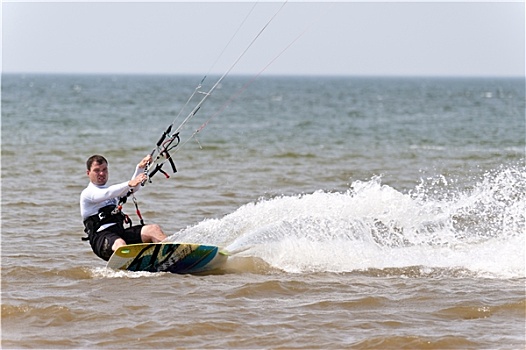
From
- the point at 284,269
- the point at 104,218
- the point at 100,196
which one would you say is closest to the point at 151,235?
the point at 104,218

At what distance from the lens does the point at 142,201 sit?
1315 centimetres

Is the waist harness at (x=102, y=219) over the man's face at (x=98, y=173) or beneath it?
beneath

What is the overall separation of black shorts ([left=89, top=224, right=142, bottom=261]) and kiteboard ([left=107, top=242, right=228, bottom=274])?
0.52 feet

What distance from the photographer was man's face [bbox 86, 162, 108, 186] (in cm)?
837

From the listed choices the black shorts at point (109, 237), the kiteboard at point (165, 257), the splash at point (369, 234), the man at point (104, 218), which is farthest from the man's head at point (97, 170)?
the splash at point (369, 234)

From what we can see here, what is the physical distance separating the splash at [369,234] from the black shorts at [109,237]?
99 centimetres

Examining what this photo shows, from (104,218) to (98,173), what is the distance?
1.60ft

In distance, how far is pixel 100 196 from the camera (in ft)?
27.1

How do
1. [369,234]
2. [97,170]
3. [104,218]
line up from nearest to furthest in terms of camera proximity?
1. [97,170]
2. [104,218]
3. [369,234]

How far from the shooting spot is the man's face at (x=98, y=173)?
8.37 meters

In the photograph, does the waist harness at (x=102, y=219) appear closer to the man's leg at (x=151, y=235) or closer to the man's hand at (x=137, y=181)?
the man's leg at (x=151, y=235)

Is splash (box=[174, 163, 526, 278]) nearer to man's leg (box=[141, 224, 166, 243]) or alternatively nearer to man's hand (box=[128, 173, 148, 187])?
man's leg (box=[141, 224, 166, 243])

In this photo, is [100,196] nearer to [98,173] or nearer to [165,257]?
[98,173]

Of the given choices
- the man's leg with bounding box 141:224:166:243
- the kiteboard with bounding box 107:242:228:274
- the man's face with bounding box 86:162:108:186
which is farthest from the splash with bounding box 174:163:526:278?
the man's face with bounding box 86:162:108:186
